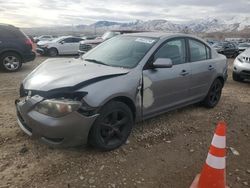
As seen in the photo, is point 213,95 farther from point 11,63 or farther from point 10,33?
point 10,33

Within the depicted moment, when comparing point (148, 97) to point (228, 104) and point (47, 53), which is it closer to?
point (228, 104)

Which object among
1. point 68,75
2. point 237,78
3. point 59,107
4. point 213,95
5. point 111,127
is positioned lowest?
point 237,78

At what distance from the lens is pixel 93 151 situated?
4203 millimetres

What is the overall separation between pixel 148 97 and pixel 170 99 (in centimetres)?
65

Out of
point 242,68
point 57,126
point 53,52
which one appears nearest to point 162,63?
point 57,126

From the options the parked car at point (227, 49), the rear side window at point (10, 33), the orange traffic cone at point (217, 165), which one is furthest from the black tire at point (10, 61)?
the parked car at point (227, 49)

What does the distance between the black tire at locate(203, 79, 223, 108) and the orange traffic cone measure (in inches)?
127

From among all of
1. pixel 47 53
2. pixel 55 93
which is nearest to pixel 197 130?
pixel 55 93

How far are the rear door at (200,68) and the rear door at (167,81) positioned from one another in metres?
0.21

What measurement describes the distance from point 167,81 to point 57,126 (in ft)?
6.81

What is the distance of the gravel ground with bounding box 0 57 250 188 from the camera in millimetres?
3561

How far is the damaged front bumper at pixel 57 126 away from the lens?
368 cm

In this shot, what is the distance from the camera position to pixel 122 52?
4992 millimetres

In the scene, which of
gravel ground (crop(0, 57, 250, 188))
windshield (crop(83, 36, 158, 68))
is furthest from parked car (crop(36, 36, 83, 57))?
windshield (crop(83, 36, 158, 68))
